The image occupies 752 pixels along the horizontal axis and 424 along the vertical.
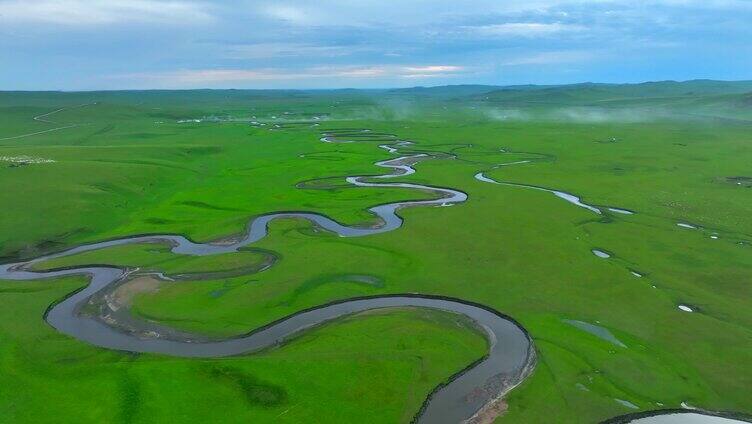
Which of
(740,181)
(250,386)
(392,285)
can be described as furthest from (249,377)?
(740,181)

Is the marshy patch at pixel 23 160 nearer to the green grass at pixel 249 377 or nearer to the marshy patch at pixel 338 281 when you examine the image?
the green grass at pixel 249 377

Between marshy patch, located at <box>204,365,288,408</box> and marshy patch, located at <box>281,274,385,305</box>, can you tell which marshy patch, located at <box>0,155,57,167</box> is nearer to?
marshy patch, located at <box>281,274,385,305</box>

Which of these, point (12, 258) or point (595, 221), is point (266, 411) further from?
point (595, 221)

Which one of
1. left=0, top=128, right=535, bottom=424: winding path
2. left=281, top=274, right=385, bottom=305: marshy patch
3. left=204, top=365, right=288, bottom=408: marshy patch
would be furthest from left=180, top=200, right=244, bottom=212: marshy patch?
left=204, top=365, right=288, bottom=408: marshy patch

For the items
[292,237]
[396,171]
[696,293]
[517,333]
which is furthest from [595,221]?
[396,171]

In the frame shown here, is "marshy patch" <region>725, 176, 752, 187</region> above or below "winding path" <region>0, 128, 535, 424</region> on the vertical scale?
above

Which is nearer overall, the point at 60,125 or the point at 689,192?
the point at 689,192

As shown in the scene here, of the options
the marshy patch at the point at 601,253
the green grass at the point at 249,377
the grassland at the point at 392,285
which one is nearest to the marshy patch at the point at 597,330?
the grassland at the point at 392,285
